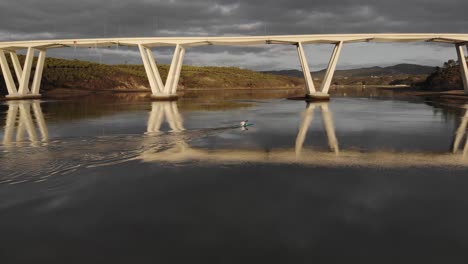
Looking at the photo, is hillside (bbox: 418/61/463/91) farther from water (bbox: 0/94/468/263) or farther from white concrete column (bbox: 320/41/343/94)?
water (bbox: 0/94/468/263)

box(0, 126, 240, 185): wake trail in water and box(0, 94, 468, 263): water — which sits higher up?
box(0, 126, 240, 185): wake trail in water

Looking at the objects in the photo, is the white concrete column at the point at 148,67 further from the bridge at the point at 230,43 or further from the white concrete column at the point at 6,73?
the white concrete column at the point at 6,73

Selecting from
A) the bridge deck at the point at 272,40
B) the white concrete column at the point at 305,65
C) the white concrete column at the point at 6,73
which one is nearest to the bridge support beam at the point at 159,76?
the bridge deck at the point at 272,40

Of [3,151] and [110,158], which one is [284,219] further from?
[3,151]

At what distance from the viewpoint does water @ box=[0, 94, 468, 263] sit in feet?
20.9

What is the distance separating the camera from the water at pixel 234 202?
6.36m

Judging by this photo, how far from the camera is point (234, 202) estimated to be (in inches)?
356

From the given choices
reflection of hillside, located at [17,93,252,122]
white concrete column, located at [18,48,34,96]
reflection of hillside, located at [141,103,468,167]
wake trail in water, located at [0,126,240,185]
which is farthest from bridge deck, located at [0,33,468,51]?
reflection of hillside, located at [141,103,468,167]

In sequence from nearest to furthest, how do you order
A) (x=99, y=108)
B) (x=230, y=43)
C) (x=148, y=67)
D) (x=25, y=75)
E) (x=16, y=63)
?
(x=99, y=108)
(x=230, y=43)
(x=148, y=67)
(x=25, y=75)
(x=16, y=63)

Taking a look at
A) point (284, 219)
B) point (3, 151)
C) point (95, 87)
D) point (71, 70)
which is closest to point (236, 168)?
point (284, 219)

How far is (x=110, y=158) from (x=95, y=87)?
115m

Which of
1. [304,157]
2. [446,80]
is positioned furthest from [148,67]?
[446,80]

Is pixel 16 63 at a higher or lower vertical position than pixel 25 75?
higher

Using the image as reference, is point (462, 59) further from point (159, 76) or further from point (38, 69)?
point (38, 69)
